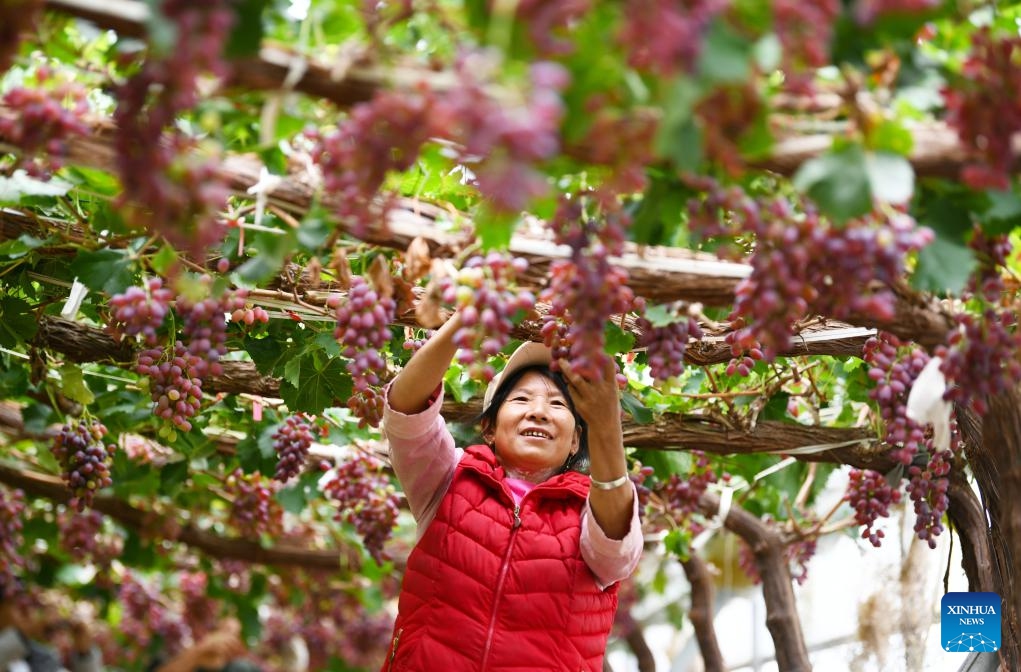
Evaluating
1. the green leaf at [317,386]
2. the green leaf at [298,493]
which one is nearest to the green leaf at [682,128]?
the green leaf at [317,386]

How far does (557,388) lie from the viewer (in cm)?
275

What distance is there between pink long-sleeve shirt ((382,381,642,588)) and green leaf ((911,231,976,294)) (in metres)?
1.00

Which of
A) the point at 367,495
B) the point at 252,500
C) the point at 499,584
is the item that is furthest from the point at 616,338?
the point at 252,500

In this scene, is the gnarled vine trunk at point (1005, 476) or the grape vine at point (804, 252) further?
the gnarled vine trunk at point (1005, 476)

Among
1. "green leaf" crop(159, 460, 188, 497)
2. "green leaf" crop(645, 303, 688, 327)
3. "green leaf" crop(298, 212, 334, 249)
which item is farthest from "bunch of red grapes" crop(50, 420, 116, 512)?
"green leaf" crop(645, 303, 688, 327)

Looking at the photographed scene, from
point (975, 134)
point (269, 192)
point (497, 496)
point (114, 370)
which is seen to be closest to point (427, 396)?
point (497, 496)

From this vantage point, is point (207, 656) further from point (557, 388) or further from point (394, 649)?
point (557, 388)

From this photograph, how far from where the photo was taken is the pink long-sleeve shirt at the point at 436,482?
2.46m

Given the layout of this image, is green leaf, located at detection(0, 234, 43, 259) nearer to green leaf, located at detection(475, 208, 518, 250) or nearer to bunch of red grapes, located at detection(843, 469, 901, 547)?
green leaf, located at detection(475, 208, 518, 250)

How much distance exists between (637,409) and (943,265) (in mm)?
1809

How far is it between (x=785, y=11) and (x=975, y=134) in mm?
377

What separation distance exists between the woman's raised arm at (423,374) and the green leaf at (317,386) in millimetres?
700

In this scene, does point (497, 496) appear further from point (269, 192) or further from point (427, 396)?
point (269, 192)

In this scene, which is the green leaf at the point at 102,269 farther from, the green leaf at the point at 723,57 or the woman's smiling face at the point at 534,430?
the green leaf at the point at 723,57
